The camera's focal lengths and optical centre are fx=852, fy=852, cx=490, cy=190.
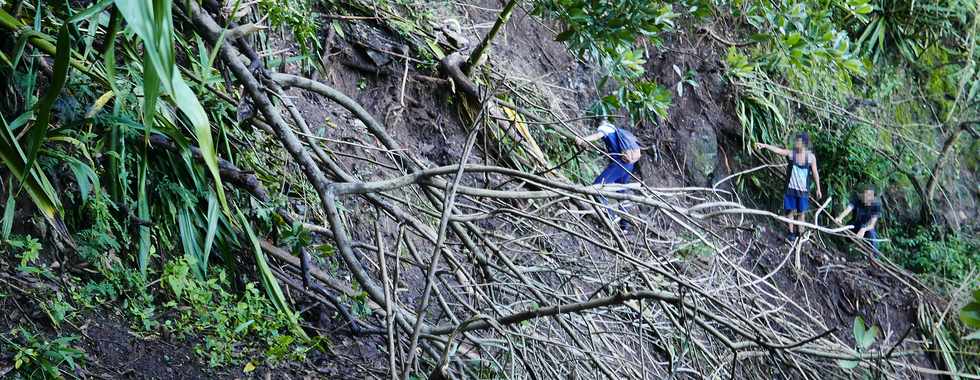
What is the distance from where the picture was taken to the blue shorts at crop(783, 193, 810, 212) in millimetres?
8562

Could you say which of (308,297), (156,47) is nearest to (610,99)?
(308,297)

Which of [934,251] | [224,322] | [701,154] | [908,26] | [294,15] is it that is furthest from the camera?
[908,26]

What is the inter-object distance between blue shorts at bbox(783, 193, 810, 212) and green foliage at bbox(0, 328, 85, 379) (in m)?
7.31

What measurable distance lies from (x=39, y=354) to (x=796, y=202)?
7553 mm

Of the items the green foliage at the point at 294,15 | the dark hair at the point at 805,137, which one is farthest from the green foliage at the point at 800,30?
Answer: the dark hair at the point at 805,137

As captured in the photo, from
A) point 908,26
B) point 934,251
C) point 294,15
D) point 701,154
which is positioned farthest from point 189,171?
point 908,26

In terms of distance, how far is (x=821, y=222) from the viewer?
32.8 feet

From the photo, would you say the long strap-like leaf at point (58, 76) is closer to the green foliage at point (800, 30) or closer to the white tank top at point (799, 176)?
the green foliage at point (800, 30)

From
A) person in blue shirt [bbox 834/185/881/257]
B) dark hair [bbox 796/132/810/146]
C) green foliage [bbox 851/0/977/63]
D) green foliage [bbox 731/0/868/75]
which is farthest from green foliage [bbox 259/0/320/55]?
green foliage [bbox 851/0/977/63]

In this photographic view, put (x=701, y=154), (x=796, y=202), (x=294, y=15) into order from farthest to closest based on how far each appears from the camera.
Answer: (x=701, y=154) < (x=796, y=202) < (x=294, y=15)

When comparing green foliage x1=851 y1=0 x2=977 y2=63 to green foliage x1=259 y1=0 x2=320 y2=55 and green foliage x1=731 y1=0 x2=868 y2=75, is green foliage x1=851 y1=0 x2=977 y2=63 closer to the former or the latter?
green foliage x1=731 y1=0 x2=868 y2=75

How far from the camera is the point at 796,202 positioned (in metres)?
8.68

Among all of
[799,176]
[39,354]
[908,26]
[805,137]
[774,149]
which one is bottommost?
[799,176]

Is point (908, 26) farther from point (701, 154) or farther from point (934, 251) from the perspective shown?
point (701, 154)
